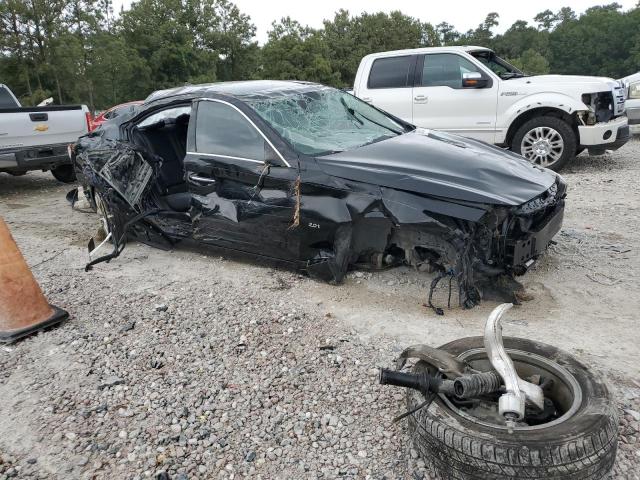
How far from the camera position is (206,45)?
129ft

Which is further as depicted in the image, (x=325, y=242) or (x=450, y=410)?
(x=325, y=242)

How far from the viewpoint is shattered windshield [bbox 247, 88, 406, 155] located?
4199 mm

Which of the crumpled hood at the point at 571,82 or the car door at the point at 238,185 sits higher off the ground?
the crumpled hood at the point at 571,82

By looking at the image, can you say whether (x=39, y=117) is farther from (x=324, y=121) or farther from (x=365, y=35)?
(x=365, y=35)

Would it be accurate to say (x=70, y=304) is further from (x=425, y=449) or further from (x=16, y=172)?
(x=16, y=172)

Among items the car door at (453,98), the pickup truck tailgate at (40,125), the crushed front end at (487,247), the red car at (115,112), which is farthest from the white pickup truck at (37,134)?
the crushed front end at (487,247)

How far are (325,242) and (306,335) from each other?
0.80 meters

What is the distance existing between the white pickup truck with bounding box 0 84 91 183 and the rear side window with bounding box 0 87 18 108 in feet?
4.42

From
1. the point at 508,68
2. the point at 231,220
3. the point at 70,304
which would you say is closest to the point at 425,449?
the point at 231,220

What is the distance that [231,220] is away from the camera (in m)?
4.35

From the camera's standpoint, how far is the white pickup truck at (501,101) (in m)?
7.40

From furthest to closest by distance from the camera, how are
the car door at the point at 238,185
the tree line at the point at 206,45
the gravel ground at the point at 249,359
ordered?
the tree line at the point at 206,45
the car door at the point at 238,185
the gravel ground at the point at 249,359

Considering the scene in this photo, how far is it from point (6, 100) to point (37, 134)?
195cm

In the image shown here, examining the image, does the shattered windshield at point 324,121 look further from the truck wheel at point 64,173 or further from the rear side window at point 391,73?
the truck wheel at point 64,173
